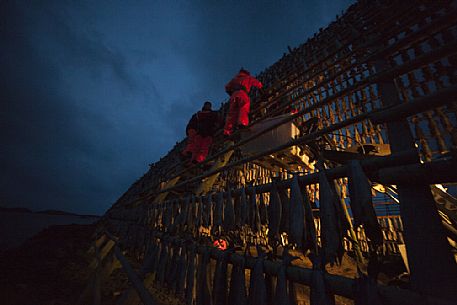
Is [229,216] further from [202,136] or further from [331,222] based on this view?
[202,136]

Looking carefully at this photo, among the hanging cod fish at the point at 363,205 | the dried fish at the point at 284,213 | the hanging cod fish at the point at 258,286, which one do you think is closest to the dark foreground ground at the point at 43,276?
the hanging cod fish at the point at 258,286

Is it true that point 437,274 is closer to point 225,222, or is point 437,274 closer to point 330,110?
point 225,222

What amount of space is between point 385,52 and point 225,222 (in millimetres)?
1967

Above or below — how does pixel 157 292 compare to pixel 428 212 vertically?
below

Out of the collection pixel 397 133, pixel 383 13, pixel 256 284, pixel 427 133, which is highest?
pixel 383 13

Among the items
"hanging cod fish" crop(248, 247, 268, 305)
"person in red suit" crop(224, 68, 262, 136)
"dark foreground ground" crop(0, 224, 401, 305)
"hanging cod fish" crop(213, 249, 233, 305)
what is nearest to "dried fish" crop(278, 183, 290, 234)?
"hanging cod fish" crop(248, 247, 268, 305)

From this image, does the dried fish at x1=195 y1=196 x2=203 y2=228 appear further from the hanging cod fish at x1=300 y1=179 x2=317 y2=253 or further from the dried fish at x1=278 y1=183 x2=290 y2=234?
the hanging cod fish at x1=300 y1=179 x2=317 y2=253

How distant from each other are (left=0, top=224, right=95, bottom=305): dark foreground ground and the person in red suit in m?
6.28

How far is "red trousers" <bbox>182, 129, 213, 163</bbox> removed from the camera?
5355 millimetres

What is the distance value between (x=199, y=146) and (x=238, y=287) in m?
4.38

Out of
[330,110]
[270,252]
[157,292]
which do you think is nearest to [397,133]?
[270,252]

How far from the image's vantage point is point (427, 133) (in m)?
1.76

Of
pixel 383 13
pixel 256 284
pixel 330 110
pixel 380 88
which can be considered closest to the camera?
pixel 256 284

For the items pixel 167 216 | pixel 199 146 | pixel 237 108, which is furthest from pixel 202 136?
pixel 167 216
